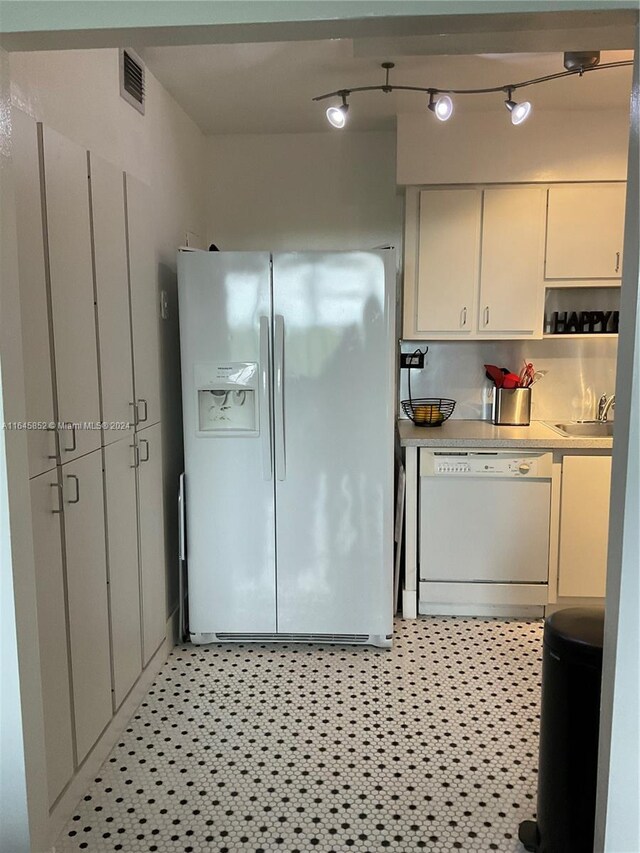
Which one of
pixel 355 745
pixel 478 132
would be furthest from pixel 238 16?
pixel 478 132

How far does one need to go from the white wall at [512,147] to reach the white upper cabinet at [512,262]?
0.41ft

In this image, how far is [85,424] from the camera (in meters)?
2.07

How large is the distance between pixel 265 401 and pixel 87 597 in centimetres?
118

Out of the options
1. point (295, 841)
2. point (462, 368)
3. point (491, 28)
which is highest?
point (491, 28)

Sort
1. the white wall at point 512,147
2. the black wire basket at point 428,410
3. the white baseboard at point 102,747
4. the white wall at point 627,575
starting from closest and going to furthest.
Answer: the white wall at point 627,575, the white baseboard at point 102,747, the white wall at point 512,147, the black wire basket at point 428,410

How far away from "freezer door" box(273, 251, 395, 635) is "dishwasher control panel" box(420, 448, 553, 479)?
40 cm

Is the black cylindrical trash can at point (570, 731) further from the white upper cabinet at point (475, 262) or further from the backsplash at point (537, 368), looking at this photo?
the backsplash at point (537, 368)

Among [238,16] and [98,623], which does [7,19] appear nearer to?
[238,16]

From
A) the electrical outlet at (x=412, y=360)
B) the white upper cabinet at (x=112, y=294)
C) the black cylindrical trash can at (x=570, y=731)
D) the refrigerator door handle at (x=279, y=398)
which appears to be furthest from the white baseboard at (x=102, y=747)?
the electrical outlet at (x=412, y=360)

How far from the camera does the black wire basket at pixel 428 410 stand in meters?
3.60

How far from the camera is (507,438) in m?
3.22

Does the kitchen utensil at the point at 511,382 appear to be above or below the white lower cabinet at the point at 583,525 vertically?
above

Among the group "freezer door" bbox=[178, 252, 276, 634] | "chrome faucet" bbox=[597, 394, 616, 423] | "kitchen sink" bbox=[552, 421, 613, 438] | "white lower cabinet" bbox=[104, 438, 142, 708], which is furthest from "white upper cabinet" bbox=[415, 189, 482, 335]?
"white lower cabinet" bbox=[104, 438, 142, 708]

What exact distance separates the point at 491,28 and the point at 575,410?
9.57ft
